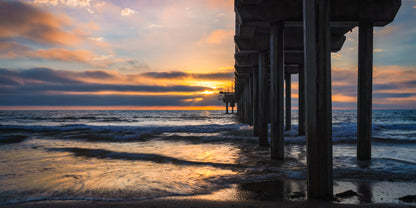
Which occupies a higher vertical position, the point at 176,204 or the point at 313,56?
the point at 313,56

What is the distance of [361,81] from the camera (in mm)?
7359

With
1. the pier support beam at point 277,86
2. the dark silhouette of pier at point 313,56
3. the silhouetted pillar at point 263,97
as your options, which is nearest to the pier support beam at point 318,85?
the dark silhouette of pier at point 313,56

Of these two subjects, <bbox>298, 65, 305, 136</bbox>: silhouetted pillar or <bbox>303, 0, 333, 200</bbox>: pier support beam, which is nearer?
<bbox>303, 0, 333, 200</bbox>: pier support beam

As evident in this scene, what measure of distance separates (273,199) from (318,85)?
210cm

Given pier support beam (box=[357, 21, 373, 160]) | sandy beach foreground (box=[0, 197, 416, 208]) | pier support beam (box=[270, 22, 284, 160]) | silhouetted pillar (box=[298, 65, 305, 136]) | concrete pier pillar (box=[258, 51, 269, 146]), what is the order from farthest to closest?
silhouetted pillar (box=[298, 65, 305, 136]) → concrete pier pillar (box=[258, 51, 269, 146]) → pier support beam (box=[357, 21, 373, 160]) → pier support beam (box=[270, 22, 284, 160]) → sandy beach foreground (box=[0, 197, 416, 208])

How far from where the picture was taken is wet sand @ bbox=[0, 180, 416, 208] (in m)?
4.10

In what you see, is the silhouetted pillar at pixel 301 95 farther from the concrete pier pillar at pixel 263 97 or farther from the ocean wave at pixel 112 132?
the ocean wave at pixel 112 132

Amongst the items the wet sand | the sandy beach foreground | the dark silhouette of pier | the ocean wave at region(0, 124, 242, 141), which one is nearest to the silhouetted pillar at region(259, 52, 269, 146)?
the dark silhouette of pier

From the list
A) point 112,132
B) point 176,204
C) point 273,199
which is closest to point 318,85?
point 273,199

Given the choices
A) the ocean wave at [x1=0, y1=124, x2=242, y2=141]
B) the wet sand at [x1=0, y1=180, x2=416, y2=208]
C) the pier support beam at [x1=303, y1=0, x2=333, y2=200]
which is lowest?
the ocean wave at [x1=0, y1=124, x2=242, y2=141]

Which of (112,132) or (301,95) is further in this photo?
(112,132)

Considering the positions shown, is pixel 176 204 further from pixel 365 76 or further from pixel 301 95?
pixel 301 95

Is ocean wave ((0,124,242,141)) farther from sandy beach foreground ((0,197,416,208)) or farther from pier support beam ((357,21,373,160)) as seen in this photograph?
sandy beach foreground ((0,197,416,208))

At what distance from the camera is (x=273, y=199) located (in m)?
4.39
